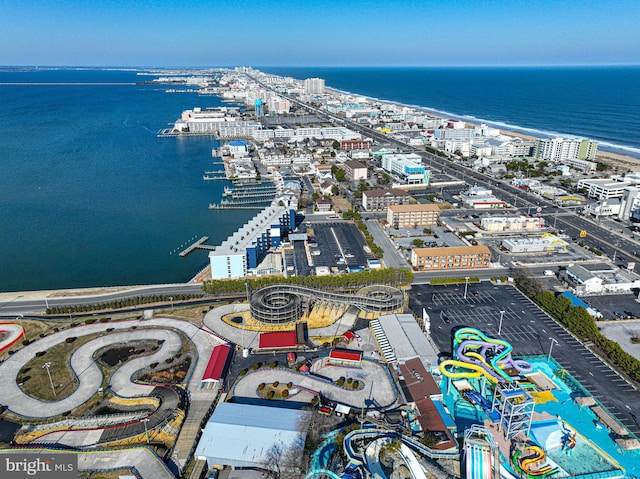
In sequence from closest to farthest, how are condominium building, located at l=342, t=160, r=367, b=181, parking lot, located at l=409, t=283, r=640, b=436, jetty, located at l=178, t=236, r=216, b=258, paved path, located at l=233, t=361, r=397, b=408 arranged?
paved path, located at l=233, t=361, r=397, b=408 < parking lot, located at l=409, t=283, r=640, b=436 < jetty, located at l=178, t=236, r=216, b=258 < condominium building, located at l=342, t=160, r=367, b=181

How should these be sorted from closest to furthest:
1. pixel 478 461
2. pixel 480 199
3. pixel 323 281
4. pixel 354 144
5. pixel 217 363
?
pixel 478 461
pixel 217 363
pixel 323 281
pixel 480 199
pixel 354 144

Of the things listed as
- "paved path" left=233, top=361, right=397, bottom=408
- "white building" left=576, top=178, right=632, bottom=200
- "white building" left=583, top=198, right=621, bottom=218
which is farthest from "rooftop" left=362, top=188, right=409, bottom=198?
"paved path" left=233, top=361, right=397, bottom=408

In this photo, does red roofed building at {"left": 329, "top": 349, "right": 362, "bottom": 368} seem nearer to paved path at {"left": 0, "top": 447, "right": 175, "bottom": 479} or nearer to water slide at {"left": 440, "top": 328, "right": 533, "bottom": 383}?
water slide at {"left": 440, "top": 328, "right": 533, "bottom": 383}

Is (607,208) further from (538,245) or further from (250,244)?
(250,244)

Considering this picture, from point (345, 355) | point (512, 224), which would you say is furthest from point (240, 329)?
point (512, 224)

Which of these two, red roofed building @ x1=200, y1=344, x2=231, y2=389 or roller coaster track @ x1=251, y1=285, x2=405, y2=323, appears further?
roller coaster track @ x1=251, y1=285, x2=405, y2=323

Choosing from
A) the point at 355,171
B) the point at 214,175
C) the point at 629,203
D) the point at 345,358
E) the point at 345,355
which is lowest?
the point at 345,358

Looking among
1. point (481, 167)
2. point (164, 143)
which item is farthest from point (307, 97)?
point (481, 167)
